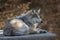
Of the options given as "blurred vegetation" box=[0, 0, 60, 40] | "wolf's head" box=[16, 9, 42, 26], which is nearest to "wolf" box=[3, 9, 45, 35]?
"wolf's head" box=[16, 9, 42, 26]

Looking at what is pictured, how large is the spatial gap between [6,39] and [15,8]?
2.27m

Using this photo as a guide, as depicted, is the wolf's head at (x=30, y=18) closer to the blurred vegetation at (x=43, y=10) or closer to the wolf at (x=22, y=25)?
the wolf at (x=22, y=25)

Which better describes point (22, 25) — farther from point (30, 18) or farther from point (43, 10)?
point (43, 10)

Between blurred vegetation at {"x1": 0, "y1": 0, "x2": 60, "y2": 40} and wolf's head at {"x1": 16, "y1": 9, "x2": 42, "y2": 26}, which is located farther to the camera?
blurred vegetation at {"x1": 0, "y1": 0, "x2": 60, "y2": 40}

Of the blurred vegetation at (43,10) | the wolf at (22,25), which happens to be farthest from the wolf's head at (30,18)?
the blurred vegetation at (43,10)

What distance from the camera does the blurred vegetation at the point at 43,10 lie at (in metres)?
3.14

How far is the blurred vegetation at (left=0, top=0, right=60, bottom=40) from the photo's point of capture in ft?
10.3

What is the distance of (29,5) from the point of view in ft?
11.1

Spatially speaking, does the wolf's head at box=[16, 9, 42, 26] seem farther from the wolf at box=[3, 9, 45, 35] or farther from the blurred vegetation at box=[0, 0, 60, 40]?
the blurred vegetation at box=[0, 0, 60, 40]

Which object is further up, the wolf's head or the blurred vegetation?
the blurred vegetation

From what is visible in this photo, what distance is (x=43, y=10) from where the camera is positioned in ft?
A: 10.9

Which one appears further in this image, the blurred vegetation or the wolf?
the blurred vegetation

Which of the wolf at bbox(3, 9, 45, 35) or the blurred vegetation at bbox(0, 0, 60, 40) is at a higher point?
the blurred vegetation at bbox(0, 0, 60, 40)

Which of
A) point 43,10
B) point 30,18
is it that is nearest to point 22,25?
point 30,18
